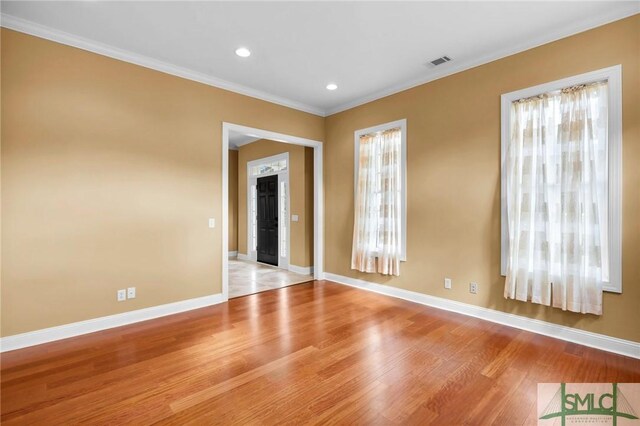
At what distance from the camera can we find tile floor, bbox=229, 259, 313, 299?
4.95 metres

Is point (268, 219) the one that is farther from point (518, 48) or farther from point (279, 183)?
point (518, 48)

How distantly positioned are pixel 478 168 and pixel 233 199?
249 inches

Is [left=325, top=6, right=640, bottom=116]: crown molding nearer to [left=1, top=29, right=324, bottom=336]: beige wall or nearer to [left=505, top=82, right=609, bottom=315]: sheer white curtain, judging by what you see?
[left=505, top=82, right=609, bottom=315]: sheer white curtain

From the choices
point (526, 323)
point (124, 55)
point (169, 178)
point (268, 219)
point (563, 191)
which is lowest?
point (526, 323)

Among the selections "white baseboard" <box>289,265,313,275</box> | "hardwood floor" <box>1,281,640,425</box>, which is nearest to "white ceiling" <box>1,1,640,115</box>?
"hardwood floor" <box>1,281,640,425</box>

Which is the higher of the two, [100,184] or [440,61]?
[440,61]

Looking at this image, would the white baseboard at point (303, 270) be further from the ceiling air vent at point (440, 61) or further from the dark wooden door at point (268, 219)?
the ceiling air vent at point (440, 61)

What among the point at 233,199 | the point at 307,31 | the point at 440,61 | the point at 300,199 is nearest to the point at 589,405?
the point at 440,61

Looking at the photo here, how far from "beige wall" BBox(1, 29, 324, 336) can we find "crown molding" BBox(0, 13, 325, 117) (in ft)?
0.21

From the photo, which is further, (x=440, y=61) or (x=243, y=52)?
(x=440, y=61)

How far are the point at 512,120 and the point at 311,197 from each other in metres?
3.77

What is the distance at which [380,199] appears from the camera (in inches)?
183

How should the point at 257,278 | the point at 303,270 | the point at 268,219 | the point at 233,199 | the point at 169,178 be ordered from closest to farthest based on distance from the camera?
1. the point at 169,178
2. the point at 257,278
3. the point at 303,270
4. the point at 268,219
5. the point at 233,199

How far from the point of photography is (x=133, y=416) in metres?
1.90
